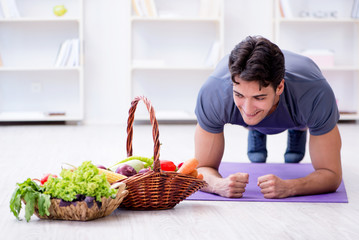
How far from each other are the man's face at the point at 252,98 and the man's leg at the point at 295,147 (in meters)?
0.96

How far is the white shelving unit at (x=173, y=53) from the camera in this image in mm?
5160

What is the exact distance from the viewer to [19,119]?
479 centimetres

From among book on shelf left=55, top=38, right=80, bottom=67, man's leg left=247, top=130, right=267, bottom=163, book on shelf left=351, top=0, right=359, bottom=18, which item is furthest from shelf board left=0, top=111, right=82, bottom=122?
book on shelf left=351, top=0, right=359, bottom=18

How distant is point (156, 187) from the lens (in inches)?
64.4

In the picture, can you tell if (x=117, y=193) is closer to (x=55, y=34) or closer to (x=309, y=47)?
(x=55, y=34)

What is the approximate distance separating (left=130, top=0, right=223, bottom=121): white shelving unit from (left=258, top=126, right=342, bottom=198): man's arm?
3164 mm

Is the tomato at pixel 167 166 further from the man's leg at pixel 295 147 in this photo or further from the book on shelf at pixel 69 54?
the book on shelf at pixel 69 54

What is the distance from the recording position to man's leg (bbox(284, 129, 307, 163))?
8.96 feet

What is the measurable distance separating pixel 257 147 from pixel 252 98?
1.09m

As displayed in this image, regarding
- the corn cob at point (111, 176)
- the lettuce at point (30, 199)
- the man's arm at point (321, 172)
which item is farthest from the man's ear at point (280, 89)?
the lettuce at point (30, 199)

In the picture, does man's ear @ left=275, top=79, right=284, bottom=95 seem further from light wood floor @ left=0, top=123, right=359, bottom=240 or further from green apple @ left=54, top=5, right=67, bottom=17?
green apple @ left=54, top=5, right=67, bottom=17

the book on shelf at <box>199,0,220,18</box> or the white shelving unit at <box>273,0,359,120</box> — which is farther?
the white shelving unit at <box>273,0,359,120</box>

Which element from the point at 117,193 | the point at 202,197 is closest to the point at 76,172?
the point at 117,193

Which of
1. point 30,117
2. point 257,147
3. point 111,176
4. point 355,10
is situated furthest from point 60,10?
point 111,176
